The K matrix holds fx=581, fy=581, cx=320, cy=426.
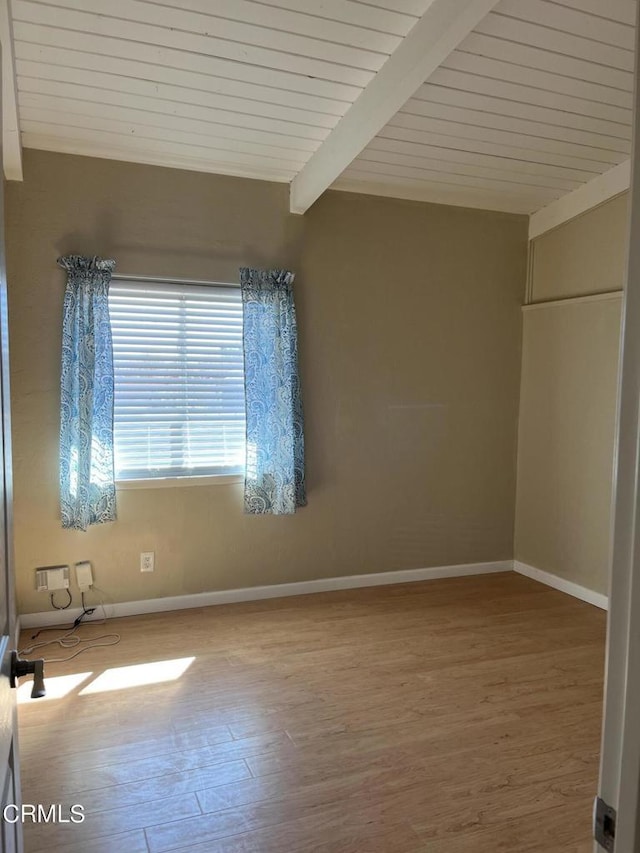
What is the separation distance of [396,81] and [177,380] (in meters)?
2.03

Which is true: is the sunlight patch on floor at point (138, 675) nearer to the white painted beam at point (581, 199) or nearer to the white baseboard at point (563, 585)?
→ the white baseboard at point (563, 585)

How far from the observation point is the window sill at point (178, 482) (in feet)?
11.6

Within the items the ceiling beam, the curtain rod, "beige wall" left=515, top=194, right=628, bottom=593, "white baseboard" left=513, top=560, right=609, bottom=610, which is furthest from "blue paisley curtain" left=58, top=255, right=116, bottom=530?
"white baseboard" left=513, top=560, right=609, bottom=610

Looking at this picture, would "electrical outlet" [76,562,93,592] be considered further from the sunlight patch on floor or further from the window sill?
the sunlight patch on floor

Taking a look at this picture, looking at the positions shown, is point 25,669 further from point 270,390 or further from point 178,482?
point 270,390

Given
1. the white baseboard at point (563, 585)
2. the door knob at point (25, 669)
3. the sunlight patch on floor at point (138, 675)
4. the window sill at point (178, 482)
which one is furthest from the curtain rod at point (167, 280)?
the white baseboard at point (563, 585)

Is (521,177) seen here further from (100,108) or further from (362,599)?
(362,599)

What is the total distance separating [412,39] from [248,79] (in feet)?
2.52

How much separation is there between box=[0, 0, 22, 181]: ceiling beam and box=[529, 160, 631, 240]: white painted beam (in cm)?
325

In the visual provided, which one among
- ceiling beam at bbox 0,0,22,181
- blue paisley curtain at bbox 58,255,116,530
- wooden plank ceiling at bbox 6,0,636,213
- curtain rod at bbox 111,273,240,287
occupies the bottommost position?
blue paisley curtain at bbox 58,255,116,530

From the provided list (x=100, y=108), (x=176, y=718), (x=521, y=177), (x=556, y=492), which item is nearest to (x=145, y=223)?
(x=100, y=108)

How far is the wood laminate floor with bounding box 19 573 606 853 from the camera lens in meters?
1.87

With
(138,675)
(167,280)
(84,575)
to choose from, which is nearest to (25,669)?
(138,675)

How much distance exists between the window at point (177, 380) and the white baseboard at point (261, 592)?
0.79 m
